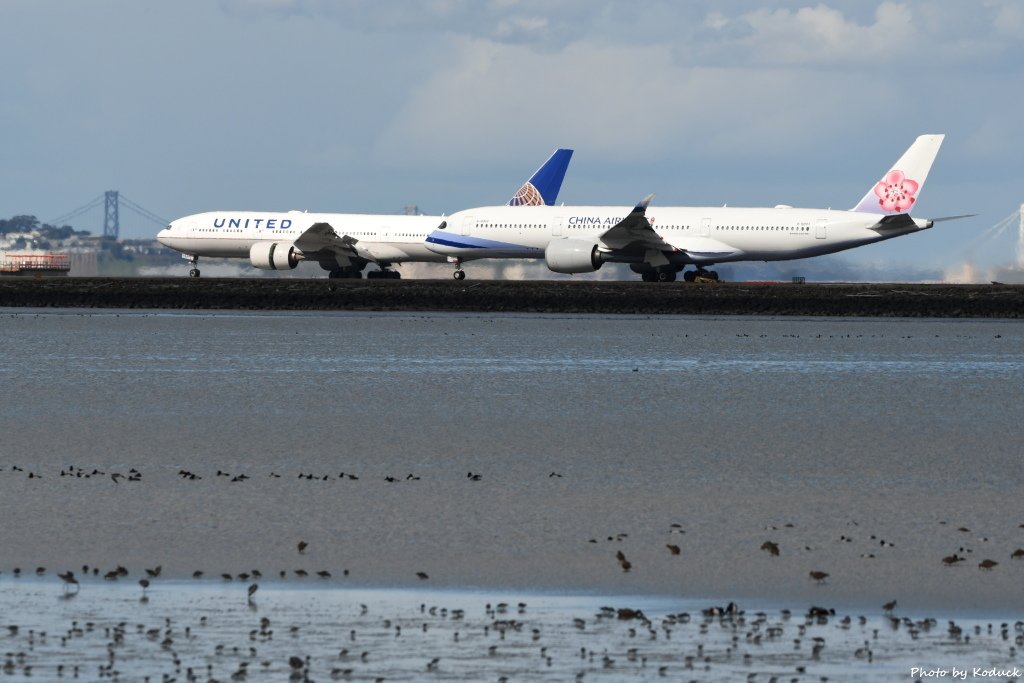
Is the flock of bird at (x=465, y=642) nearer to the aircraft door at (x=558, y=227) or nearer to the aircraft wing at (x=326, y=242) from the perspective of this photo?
the aircraft door at (x=558, y=227)

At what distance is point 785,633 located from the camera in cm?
1156

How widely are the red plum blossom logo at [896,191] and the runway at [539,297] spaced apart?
1001 centimetres

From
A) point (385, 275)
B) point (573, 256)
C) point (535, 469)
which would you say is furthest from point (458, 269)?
point (535, 469)

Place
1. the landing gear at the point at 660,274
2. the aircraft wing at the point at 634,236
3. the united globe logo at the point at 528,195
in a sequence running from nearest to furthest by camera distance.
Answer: the aircraft wing at the point at 634,236 → the landing gear at the point at 660,274 → the united globe logo at the point at 528,195

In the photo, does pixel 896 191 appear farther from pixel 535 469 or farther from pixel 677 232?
pixel 535 469

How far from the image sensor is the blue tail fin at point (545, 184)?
11812cm

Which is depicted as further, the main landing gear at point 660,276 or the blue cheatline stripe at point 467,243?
the blue cheatline stripe at point 467,243

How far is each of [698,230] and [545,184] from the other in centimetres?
3981

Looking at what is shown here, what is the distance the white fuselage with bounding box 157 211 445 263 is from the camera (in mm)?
85688

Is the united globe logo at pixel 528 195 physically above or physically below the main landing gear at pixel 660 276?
above

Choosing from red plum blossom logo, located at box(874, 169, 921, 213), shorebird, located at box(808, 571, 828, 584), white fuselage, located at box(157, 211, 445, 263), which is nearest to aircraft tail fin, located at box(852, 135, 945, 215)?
red plum blossom logo, located at box(874, 169, 921, 213)

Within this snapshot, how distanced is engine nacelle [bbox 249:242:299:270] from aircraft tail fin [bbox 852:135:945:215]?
27.5m

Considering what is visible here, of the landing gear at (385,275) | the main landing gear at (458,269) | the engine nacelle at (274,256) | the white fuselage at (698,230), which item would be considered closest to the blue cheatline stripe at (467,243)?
the white fuselage at (698,230)

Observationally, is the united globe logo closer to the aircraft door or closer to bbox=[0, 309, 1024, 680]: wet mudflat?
the aircraft door
